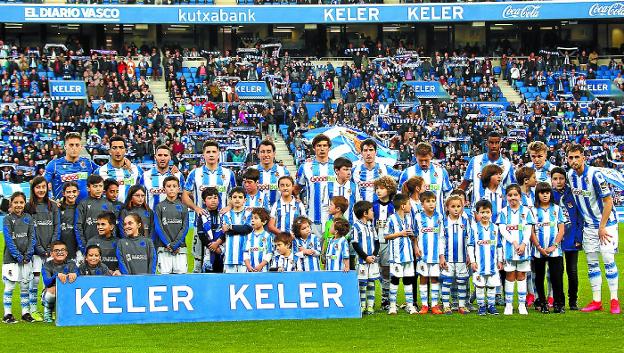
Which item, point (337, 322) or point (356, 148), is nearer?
point (337, 322)

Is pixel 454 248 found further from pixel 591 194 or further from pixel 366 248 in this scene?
pixel 591 194

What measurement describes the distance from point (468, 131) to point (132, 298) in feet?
93.1

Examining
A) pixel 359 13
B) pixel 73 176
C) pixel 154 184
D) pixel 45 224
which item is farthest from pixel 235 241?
pixel 359 13

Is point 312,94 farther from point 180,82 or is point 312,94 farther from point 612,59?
point 612,59

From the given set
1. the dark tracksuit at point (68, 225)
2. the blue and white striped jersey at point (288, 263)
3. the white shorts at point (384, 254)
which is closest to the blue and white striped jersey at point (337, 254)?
the blue and white striped jersey at point (288, 263)

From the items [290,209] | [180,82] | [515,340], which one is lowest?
[515,340]

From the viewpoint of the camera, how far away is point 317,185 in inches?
576

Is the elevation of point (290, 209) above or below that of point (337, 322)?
above

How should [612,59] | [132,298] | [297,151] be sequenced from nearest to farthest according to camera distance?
[132,298]
[297,151]
[612,59]

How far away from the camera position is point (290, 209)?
14242 millimetres

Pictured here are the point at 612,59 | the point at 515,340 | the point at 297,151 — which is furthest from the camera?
the point at 612,59

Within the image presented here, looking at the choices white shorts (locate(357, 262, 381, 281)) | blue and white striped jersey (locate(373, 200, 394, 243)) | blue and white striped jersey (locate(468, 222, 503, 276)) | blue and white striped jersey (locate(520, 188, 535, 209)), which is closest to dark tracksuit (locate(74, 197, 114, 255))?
white shorts (locate(357, 262, 381, 281))

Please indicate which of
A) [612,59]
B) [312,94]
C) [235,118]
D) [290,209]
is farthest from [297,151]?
[290,209]

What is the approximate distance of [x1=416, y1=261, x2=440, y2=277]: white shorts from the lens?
13.7 metres
